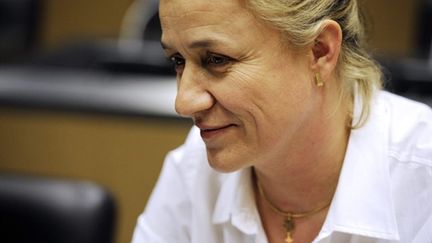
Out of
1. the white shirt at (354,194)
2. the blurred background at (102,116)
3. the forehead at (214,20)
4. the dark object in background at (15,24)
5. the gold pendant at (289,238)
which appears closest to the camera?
the forehead at (214,20)

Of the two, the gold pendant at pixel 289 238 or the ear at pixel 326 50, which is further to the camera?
the gold pendant at pixel 289 238

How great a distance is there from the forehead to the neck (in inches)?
8.2

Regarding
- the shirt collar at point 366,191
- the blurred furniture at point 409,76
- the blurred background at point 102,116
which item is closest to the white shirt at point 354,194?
the shirt collar at point 366,191

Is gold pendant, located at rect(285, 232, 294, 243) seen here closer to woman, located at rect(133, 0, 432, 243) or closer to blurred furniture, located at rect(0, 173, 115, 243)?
woman, located at rect(133, 0, 432, 243)

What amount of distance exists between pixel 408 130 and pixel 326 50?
0.65 feet

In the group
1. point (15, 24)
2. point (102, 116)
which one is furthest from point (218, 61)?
point (15, 24)

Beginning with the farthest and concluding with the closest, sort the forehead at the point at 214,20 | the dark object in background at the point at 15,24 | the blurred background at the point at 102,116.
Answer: the dark object in background at the point at 15,24 < the blurred background at the point at 102,116 < the forehead at the point at 214,20

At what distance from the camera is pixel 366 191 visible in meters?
1.25

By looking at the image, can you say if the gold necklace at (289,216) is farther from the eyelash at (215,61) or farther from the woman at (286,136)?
the eyelash at (215,61)

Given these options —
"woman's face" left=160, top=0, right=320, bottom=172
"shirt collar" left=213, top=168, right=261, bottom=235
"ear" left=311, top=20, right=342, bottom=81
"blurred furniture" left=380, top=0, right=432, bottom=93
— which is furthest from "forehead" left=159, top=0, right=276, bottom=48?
"blurred furniture" left=380, top=0, right=432, bottom=93

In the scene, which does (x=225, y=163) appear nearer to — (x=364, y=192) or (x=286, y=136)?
(x=286, y=136)

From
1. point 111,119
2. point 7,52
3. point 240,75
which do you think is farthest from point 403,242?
point 7,52

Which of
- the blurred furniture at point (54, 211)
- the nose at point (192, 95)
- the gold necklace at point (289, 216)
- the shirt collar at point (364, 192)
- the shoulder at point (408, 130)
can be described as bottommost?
the blurred furniture at point (54, 211)

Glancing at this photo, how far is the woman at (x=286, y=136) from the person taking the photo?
1148 mm
